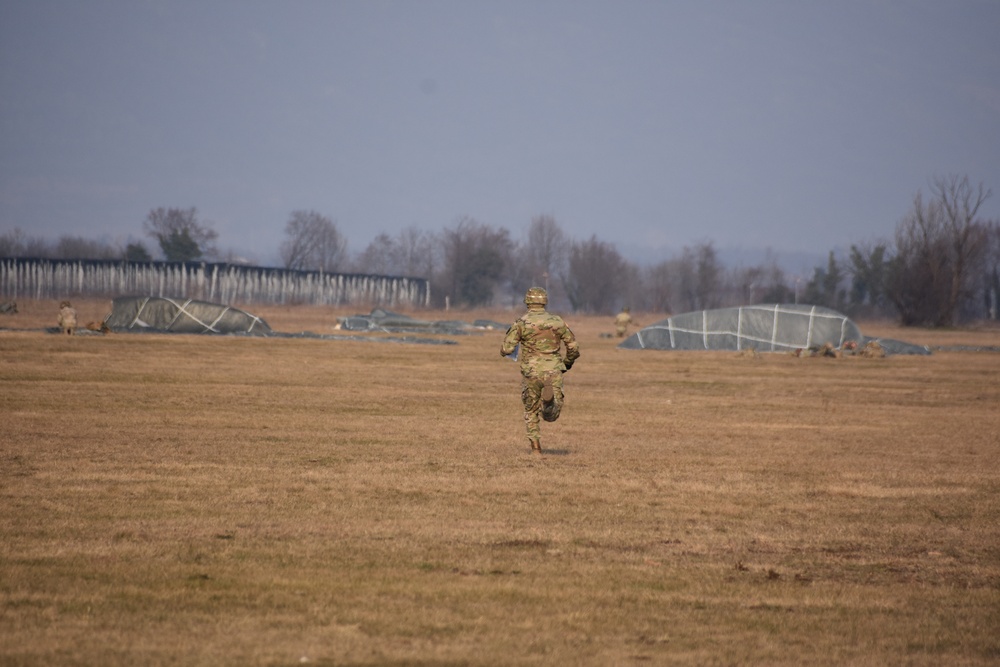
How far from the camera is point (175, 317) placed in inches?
2149

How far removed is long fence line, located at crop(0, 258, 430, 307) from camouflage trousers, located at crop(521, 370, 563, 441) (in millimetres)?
82624

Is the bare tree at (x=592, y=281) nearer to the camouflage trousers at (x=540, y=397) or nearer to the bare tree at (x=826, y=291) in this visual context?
the bare tree at (x=826, y=291)

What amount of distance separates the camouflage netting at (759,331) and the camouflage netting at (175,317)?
1761cm

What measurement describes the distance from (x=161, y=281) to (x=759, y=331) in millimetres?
67070

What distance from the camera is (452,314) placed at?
101 metres

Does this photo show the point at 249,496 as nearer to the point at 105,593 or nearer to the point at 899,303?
the point at 105,593

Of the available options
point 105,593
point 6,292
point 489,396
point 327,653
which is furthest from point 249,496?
point 6,292

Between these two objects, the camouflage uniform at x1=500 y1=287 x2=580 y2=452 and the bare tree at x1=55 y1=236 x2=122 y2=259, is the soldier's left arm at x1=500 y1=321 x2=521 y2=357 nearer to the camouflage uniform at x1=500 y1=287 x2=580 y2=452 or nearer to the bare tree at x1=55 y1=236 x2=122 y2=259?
the camouflage uniform at x1=500 y1=287 x2=580 y2=452

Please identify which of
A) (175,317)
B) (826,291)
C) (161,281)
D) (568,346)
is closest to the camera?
(568,346)

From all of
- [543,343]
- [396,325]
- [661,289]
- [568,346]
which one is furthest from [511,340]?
[661,289]

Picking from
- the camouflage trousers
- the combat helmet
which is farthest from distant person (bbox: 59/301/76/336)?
the combat helmet

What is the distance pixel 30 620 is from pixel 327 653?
2065mm

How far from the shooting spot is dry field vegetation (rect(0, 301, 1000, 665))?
7.59 m

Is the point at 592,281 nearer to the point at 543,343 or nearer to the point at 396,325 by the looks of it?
the point at 396,325
